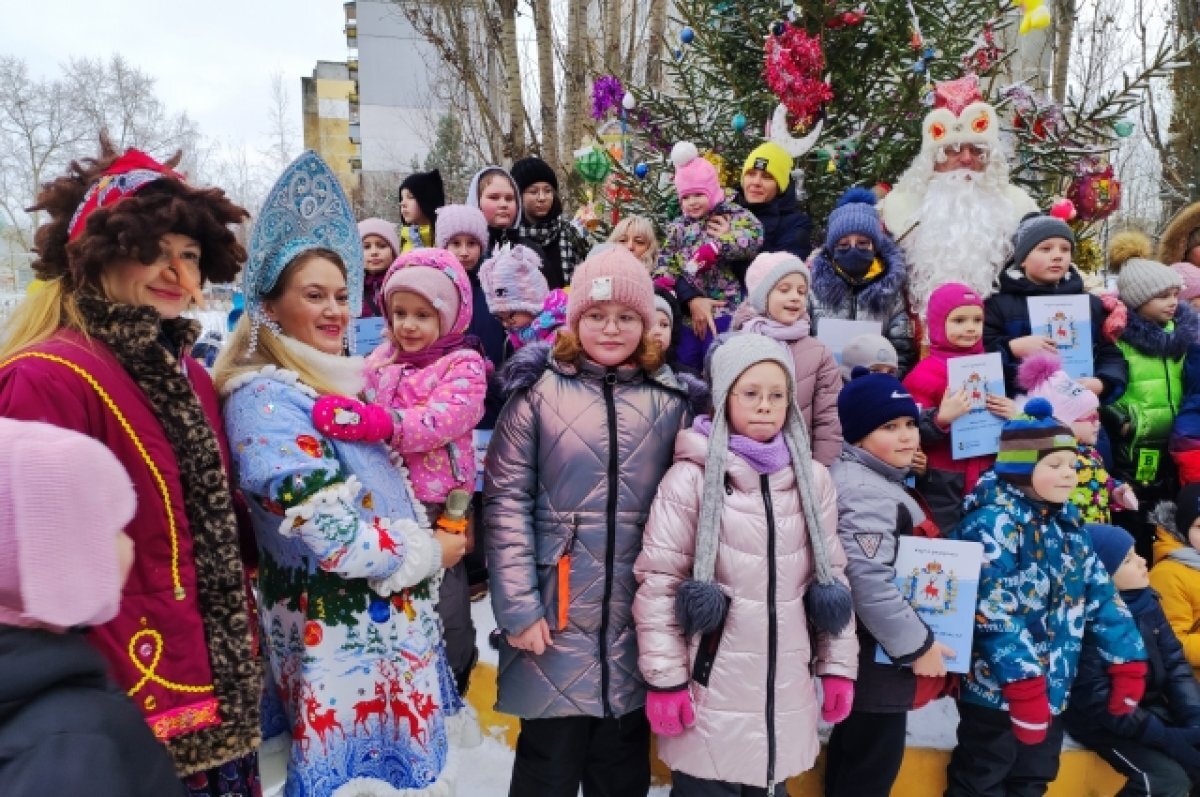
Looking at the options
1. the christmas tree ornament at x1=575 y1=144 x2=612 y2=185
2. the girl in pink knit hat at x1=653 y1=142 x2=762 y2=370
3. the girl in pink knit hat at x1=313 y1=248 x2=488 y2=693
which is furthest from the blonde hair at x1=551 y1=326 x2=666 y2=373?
the christmas tree ornament at x1=575 y1=144 x2=612 y2=185

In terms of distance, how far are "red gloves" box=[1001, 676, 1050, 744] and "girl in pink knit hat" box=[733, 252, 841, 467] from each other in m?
1.08

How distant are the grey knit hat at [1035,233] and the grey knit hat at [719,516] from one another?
7.06 feet

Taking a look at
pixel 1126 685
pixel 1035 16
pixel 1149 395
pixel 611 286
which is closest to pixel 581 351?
pixel 611 286

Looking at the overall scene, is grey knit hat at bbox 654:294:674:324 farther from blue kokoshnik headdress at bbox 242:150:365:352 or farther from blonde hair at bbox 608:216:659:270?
blue kokoshnik headdress at bbox 242:150:365:352

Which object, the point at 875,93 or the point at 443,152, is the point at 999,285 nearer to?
the point at 875,93

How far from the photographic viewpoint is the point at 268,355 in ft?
6.93

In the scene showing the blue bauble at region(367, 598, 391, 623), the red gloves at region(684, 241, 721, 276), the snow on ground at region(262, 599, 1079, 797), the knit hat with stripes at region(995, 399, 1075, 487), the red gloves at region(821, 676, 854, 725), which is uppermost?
the red gloves at region(684, 241, 721, 276)

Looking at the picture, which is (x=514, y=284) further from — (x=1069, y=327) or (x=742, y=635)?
(x=1069, y=327)

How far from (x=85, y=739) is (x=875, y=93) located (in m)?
5.75

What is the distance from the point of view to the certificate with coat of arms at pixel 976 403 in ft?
11.1

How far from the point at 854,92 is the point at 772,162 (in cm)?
131

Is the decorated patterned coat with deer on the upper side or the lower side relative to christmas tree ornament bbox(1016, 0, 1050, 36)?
lower

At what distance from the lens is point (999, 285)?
4121 mm

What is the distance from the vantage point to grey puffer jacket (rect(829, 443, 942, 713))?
2639 millimetres
